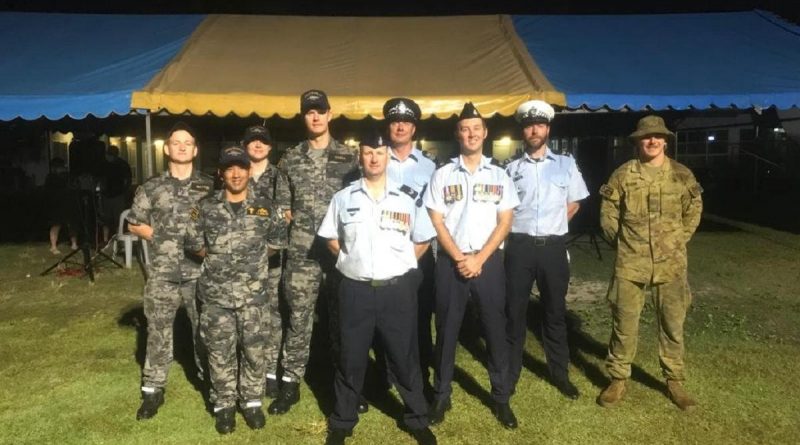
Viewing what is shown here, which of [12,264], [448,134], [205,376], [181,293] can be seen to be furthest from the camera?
[448,134]

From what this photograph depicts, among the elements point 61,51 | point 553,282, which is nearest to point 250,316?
point 553,282

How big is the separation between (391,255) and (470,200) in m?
0.68

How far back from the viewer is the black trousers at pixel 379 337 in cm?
349

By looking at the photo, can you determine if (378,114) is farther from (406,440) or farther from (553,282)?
(406,440)

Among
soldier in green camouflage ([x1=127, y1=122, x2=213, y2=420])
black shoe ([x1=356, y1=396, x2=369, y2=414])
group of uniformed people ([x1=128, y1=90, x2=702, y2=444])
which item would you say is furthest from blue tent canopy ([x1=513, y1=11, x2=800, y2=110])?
soldier in green camouflage ([x1=127, y1=122, x2=213, y2=420])

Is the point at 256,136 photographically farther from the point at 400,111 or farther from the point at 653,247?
the point at 653,247

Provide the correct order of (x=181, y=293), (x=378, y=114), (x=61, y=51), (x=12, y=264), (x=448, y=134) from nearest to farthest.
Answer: (x=181, y=293), (x=378, y=114), (x=61, y=51), (x=12, y=264), (x=448, y=134)

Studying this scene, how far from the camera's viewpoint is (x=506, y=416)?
395cm

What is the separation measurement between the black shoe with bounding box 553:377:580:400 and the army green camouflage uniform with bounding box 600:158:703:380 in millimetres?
319

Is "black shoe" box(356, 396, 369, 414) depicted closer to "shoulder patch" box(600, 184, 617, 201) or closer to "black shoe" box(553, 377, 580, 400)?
"black shoe" box(553, 377, 580, 400)

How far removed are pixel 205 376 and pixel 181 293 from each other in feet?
2.79

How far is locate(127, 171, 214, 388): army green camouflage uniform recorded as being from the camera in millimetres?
3936

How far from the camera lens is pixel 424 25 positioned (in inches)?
369

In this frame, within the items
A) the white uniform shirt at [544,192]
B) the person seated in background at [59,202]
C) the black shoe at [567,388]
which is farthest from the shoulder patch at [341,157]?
the person seated in background at [59,202]
